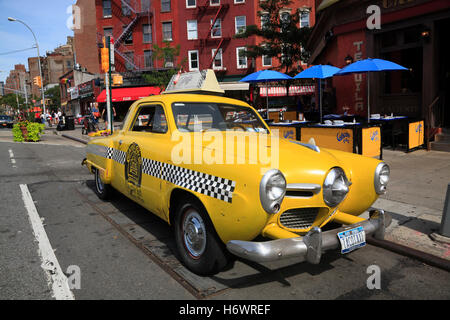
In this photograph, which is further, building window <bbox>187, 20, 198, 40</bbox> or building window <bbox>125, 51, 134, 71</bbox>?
building window <bbox>125, 51, 134, 71</bbox>

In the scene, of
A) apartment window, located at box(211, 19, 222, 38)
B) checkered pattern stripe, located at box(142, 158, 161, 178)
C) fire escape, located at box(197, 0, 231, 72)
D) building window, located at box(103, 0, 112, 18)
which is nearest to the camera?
checkered pattern stripe, located at box(142, 158, 161, 178)

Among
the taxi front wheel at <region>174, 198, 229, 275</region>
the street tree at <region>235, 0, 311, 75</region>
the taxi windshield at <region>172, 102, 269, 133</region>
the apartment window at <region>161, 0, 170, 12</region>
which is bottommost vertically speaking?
the taxi front wheel at <region>174, 198, 229, 275</region>

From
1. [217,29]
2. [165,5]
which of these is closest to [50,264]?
[217,29]

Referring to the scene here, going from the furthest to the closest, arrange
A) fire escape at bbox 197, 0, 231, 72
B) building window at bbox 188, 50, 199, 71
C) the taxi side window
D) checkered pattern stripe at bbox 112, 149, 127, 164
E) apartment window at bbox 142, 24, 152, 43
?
apartment window at bbox 142, 24, 152, 43
building window at bbox 188, 50, 199, 71
fire escape at bbox 197, 0, 231, 72
checkered pattern stripe at bbox 112, 149, 127, 164
the taxi side window

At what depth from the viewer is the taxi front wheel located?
3303 millimetres

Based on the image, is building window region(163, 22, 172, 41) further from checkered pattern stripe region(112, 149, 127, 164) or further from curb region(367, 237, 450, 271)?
curb region(367, 237, 450, 271)

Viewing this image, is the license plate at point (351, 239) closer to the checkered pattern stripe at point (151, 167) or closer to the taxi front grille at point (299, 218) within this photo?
the taxi front grille at point (299, 218)

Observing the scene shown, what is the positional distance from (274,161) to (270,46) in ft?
72.9

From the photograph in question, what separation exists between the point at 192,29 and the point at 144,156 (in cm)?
3380

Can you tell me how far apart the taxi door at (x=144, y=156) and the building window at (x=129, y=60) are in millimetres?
Answer: 33971

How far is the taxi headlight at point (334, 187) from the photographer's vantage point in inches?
126

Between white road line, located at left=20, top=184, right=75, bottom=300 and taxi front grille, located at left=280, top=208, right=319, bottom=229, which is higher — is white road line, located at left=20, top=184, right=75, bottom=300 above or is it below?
below

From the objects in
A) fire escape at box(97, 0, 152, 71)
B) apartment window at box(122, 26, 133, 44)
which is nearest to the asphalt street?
fire escape at box(97, 0, 152, 71)

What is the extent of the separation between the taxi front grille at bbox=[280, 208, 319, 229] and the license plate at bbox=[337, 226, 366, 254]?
0.33 m
